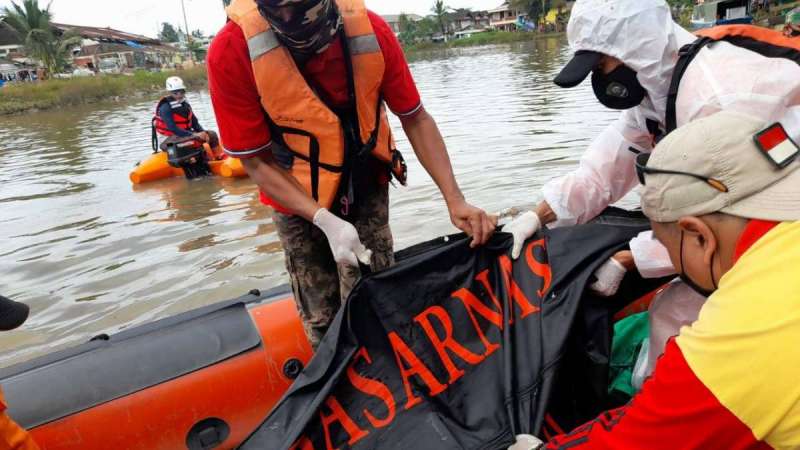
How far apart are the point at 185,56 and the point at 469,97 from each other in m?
51.0

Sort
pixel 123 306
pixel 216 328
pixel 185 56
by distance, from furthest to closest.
Result: pixel 185 56, pixel 123 306, pixel 216 328

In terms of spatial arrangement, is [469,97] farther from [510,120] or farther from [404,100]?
[404,100]

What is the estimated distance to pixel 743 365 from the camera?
0.91 m

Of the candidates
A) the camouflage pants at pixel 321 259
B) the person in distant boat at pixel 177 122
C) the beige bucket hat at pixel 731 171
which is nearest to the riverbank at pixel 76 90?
the person in distant boat at pixel 177 122

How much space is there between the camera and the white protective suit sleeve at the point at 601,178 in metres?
2.27

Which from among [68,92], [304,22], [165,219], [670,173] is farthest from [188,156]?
[68,92]

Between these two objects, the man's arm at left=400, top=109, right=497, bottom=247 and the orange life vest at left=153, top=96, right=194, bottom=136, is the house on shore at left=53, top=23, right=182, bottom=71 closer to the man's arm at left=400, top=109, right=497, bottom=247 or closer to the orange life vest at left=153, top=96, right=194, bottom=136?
the orange life vest at left=153, top=96, right=194, bottom=136

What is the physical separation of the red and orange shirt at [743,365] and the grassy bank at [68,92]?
1172 inches

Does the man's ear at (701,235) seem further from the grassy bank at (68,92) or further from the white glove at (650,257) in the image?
the grassy bank at (68,92)

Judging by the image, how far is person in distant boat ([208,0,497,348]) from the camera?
6.76 ft

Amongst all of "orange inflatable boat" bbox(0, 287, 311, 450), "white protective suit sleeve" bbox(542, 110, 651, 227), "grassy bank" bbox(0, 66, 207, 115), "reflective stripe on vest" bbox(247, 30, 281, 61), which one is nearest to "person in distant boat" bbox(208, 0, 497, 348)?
"reflective stripe on vest" bbox(247, 30, 281, 61)

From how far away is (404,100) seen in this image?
7.86ft

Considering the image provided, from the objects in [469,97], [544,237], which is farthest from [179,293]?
[469,97]

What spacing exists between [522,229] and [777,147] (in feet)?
3.33
